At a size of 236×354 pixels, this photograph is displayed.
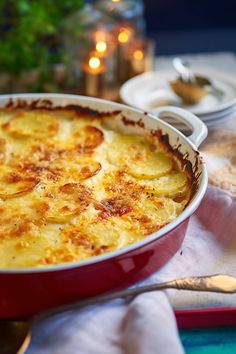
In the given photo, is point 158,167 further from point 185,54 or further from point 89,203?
point 185,54

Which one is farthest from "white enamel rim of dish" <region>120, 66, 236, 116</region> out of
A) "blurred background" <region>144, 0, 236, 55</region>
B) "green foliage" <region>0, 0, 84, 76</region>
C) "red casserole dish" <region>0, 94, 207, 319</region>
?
"blurred background" <region>144, 0, 236, 55</region>

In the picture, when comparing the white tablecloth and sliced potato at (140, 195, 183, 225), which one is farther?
sliced potato at (140, 195, 183, 225)

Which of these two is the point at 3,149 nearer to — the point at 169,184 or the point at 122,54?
the point at 169,184

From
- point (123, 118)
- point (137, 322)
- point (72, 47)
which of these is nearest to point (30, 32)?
point (72, 47)

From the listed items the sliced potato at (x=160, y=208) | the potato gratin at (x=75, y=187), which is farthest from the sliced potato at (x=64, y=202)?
the sliced potato at (x=160, y=208)

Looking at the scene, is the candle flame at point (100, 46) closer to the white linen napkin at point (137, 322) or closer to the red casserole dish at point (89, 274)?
the red casserole dish at point (89, 274)

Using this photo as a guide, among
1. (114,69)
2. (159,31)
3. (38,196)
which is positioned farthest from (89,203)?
(159,31)

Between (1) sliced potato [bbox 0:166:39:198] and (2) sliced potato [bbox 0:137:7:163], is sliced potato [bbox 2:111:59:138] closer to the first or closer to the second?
(2) sliced potato [bbox 0:137:7:163]
